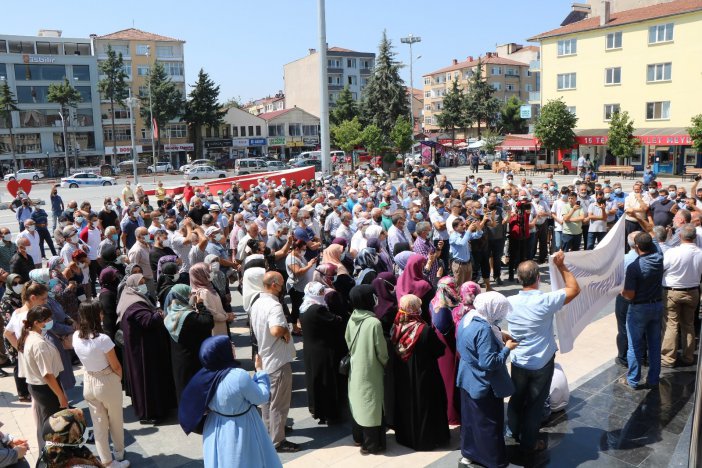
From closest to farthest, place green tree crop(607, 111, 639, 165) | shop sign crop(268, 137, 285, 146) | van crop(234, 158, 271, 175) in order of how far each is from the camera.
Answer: green tree crop(607, 111, 639, 165), van crop(234, 158, 271, 175), shop sign crop(268, 137, 285, 146)

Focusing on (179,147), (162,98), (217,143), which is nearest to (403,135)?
(217,143)

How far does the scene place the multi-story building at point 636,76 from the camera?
1619 inches

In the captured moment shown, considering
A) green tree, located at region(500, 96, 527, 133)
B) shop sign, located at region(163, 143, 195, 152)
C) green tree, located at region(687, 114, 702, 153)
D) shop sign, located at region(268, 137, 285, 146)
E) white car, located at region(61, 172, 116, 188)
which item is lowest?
white car, located at region(61, 172, 116, 188)

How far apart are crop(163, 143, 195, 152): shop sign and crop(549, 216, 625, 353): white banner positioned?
2635 inches

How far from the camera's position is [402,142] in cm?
4925

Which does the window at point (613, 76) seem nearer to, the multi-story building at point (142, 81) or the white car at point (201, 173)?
the white car at point (201, 173)

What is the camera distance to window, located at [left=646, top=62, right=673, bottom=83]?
42.5 meters

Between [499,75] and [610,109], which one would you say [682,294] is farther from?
[499,75]

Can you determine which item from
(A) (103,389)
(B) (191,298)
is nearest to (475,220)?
(B) (191,298)

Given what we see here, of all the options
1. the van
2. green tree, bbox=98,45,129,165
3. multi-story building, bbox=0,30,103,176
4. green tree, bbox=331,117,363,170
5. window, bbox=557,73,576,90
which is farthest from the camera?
green tree, bbox=98,45,129,165

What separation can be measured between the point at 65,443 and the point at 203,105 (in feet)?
221

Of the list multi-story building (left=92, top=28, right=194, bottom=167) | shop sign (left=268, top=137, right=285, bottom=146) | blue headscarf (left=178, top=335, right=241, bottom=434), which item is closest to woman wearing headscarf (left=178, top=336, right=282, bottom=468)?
blue headscarf (left=178, top=335, right=241, bottom=434)

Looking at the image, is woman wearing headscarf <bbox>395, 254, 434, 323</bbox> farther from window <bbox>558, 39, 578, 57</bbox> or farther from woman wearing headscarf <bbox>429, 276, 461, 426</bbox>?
window <bbox>558, 39, 578, 57</bbox>

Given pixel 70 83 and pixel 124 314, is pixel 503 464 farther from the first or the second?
pixel 70 83
